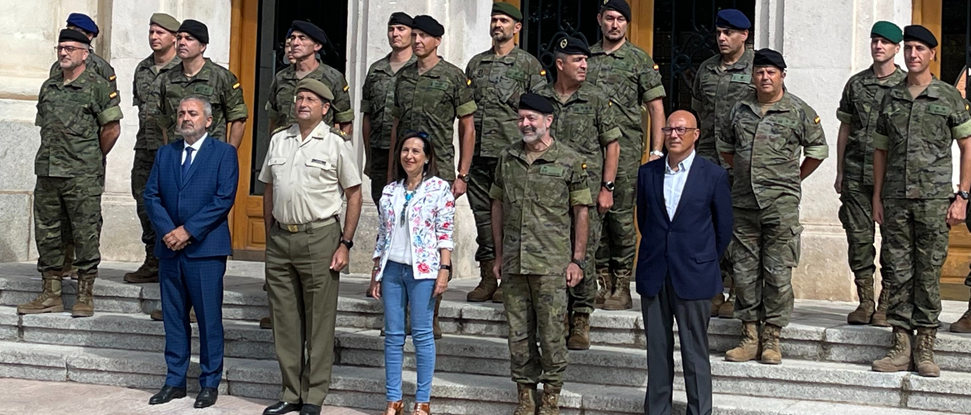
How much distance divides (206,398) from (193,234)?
994 millimetres

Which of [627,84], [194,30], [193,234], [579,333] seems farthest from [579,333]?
[194,30]

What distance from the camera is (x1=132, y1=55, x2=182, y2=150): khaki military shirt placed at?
917 centimetres

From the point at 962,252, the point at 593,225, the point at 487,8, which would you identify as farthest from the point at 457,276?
the point at 962,252

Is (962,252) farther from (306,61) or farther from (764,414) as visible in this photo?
(306,61)

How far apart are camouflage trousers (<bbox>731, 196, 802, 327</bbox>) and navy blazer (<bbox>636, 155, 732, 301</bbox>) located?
0.60 m

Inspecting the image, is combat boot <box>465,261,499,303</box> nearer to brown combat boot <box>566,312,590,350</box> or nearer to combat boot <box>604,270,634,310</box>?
combat boot <box>604,270,634,310</box>

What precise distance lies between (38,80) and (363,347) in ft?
18.4

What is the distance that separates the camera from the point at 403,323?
23.1 feet

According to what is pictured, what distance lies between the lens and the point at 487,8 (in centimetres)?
1112

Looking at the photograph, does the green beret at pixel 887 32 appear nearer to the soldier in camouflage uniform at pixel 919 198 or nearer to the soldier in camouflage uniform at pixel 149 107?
the soldier in camouflage uniform at pixel 919 198

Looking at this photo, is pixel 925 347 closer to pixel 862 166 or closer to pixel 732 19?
pixel 862 166

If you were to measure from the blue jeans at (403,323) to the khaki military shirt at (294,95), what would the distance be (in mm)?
1732

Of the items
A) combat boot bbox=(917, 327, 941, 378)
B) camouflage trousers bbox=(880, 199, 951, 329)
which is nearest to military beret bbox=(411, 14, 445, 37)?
camouflage trousers bbox=(880, 199, 951, 329)

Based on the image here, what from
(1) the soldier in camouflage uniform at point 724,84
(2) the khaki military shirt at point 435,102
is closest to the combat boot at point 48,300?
(2) the khaki military shirt at point 435,102
